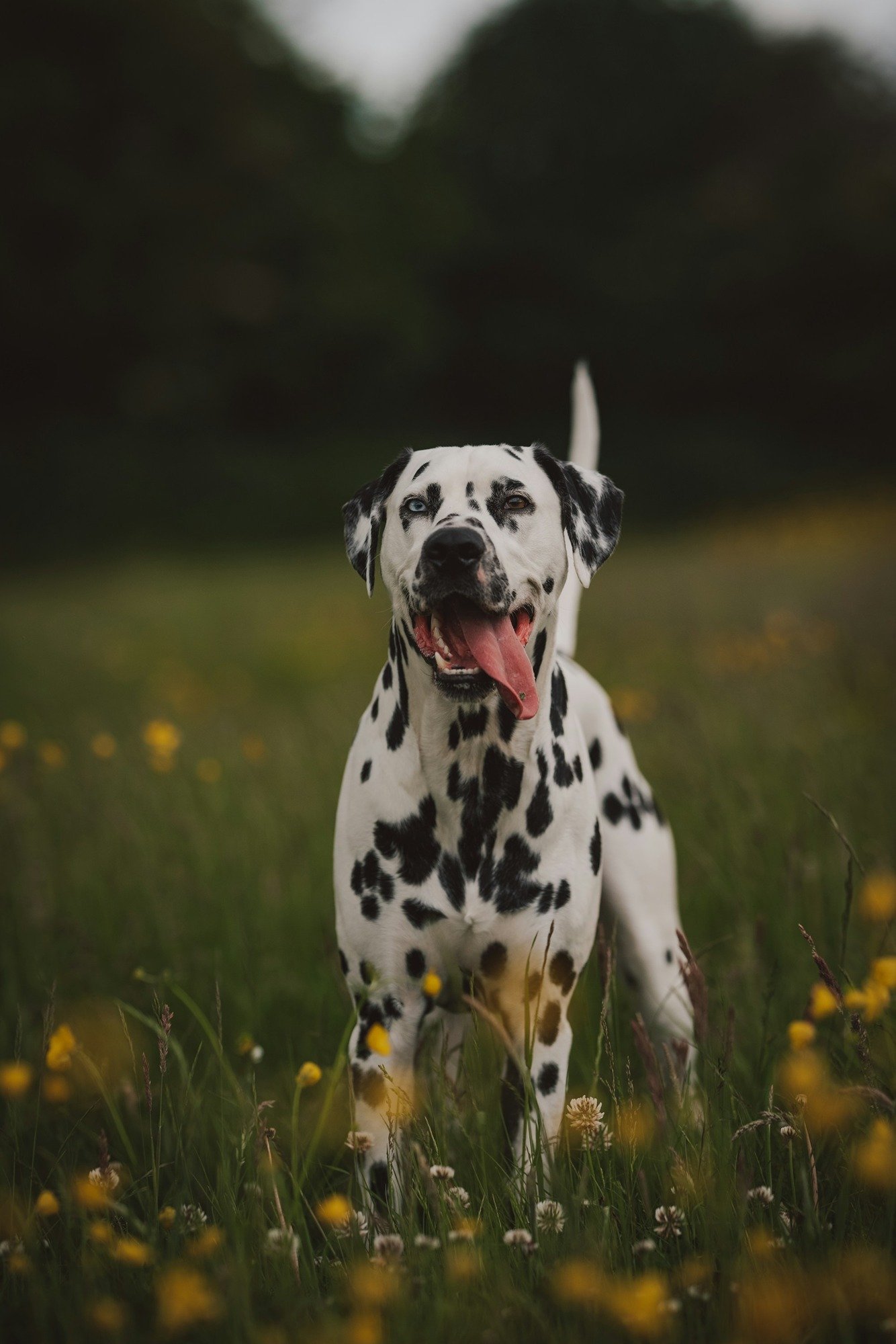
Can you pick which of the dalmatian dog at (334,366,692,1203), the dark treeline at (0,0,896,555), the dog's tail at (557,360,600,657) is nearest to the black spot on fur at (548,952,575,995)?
the dalmatian dog at (334,366,692,1203)

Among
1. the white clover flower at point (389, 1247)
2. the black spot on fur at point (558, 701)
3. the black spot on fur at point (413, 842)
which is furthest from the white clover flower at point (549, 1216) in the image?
the black spot on fur at point (558, 701)

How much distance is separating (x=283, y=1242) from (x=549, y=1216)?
514mm

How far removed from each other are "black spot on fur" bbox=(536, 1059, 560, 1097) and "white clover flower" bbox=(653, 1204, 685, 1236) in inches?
17.1

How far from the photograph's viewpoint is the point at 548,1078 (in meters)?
2.38

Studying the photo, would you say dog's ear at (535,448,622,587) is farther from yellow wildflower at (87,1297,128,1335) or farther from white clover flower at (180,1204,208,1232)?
yellow wildflower at (87,1297,128,1335)

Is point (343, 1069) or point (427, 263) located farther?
point (427, 263)

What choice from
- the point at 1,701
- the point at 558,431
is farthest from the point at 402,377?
the point at 1,701

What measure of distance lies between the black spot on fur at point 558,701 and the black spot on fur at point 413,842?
0.41m

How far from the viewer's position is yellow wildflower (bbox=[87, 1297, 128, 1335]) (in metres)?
1.46

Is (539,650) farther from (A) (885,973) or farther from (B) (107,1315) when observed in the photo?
(B) (107,1315)

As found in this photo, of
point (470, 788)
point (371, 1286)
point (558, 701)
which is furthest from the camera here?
point (558, 701)

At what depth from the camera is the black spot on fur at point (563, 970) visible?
2.41 m

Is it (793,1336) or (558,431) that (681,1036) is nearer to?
(793,1336)

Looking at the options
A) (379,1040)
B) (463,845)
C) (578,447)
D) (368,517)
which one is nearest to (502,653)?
(463,845)
